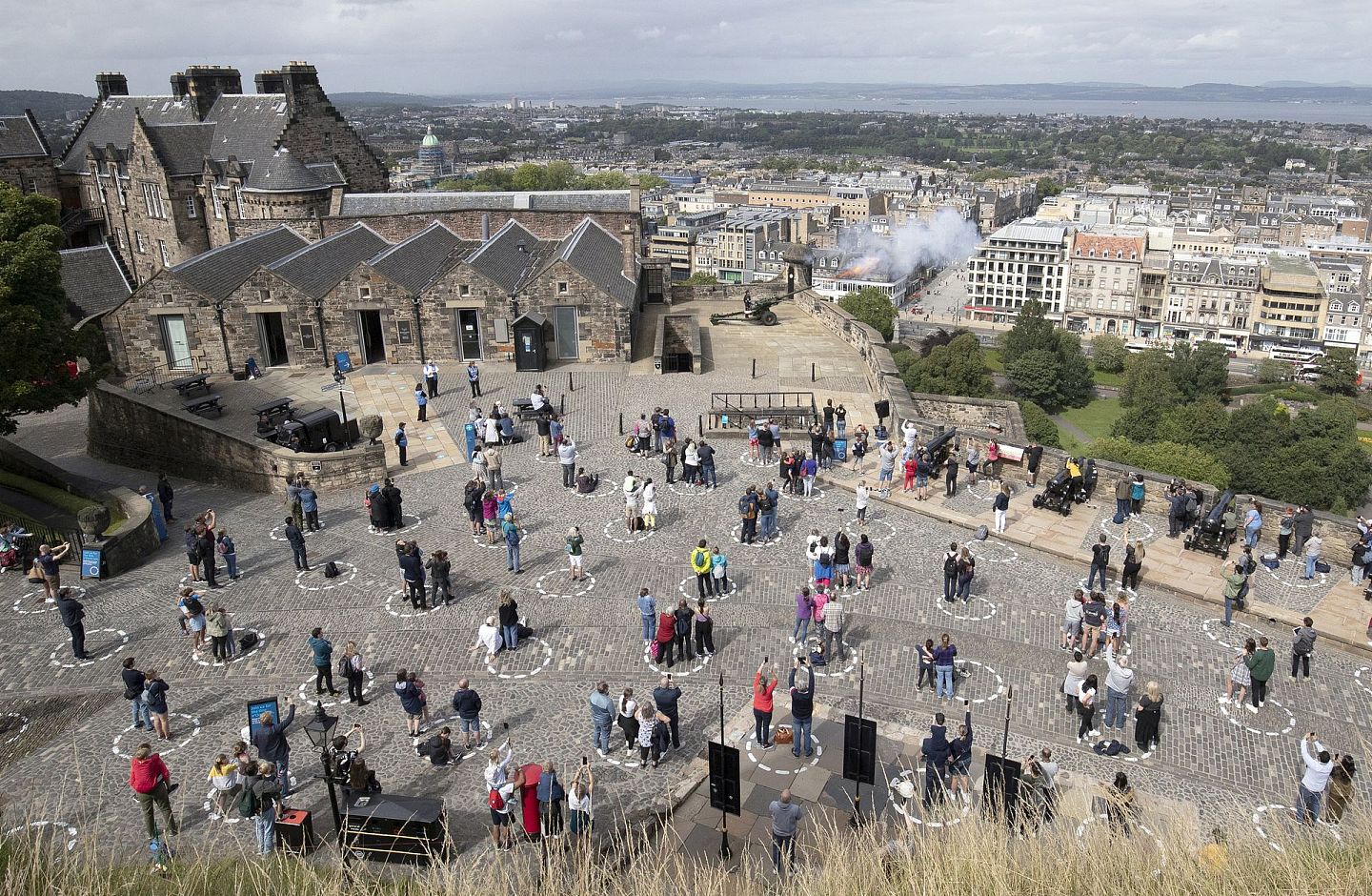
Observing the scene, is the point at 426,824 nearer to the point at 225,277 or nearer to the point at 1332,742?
the point at 1332,742

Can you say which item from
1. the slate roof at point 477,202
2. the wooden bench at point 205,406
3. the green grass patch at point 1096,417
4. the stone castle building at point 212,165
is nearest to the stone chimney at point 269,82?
the stone castle building at point 212,165

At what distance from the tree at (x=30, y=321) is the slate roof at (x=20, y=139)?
38.0 meters

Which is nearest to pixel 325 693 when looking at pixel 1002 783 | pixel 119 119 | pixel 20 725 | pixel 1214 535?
pixel 20 725

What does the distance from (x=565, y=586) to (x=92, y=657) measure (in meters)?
8.50

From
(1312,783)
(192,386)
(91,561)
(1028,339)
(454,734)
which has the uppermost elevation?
(192,386)

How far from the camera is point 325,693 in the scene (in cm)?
1670

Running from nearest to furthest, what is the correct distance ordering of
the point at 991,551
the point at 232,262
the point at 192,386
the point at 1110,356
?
1. the point at 991,551
2. the point at 192,386
3. the point at 232,262
4. the point at 1110,356

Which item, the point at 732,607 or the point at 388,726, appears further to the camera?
the point at 732,607

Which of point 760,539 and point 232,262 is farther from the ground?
point 232,262

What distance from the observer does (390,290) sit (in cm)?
3622

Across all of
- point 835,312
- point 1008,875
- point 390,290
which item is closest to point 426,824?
point 1008,875

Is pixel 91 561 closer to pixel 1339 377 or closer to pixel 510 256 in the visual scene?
pixel 510 256

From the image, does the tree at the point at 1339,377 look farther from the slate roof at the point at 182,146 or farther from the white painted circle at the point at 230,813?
the white painted circle at the point at 230,813

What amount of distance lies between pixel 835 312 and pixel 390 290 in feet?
57.8
